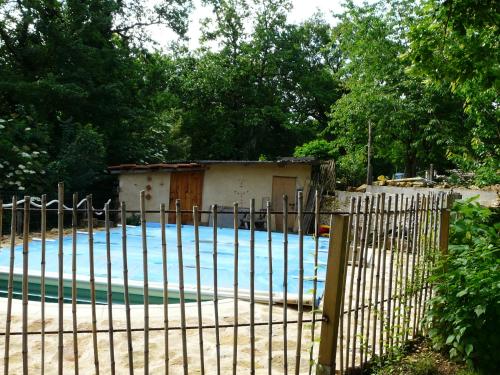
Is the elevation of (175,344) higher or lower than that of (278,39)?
lower

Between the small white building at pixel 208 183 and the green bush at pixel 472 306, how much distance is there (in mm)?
11927

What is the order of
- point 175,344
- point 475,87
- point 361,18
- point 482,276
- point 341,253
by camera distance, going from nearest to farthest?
point 341,253 → point 482,276 → point 175,344 → point 475,87 → point 361,18

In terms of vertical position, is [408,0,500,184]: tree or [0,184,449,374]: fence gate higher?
[408,0,500,184]: tree

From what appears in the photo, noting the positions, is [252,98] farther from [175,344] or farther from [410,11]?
[175,344]

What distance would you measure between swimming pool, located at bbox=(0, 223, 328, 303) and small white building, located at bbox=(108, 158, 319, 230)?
1.92 meters

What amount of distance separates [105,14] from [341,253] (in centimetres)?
1857

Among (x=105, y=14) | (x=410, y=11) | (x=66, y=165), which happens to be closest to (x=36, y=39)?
(x=105, y=14)

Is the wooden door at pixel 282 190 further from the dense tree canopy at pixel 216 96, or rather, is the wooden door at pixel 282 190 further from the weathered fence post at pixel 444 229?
the weathered fence post at pixel 444 229

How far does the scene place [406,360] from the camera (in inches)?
148

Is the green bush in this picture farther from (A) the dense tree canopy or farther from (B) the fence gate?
(A) the dense tree canopy

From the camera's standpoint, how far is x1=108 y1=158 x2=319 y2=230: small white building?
16.0 m

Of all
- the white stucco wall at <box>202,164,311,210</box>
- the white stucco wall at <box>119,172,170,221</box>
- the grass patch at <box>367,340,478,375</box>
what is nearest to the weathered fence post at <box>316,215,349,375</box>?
the grass patch at <box>367,340,478,375</box>

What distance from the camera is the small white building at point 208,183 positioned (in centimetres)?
1603

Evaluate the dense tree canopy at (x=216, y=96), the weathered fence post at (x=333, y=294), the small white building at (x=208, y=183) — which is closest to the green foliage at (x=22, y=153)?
the dense tree canopy at (x=216, y=96)
